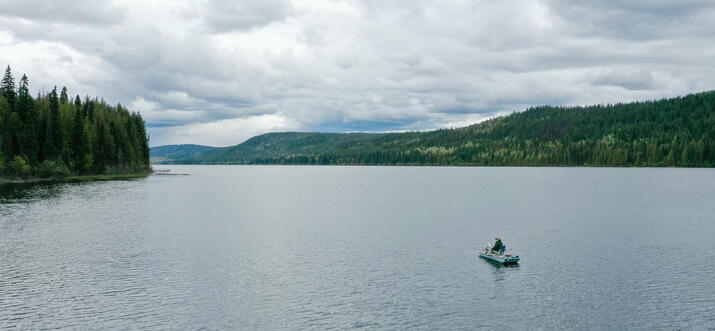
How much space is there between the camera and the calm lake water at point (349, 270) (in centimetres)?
3312

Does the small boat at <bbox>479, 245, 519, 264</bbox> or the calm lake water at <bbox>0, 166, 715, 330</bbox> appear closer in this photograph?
the calm lake water at <bbox>0, 166, 715, 330</bbox>

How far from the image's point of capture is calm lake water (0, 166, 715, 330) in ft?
109

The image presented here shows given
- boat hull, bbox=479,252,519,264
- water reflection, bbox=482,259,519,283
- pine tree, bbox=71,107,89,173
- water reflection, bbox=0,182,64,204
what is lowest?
water reflection, bbox=482,259,519,283

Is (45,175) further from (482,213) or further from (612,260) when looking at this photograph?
(612,260)

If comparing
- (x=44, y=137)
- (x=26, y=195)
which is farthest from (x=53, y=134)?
(x=26, y=195)

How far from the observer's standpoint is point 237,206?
106562 mm

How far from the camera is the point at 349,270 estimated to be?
46.0m

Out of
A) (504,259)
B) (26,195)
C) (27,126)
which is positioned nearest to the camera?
(504,259)

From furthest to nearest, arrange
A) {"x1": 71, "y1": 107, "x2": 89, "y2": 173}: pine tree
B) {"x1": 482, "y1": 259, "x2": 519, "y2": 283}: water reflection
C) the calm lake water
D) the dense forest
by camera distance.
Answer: {"x1": 71, "y1": 107, "x2": 89, "y2": 173}: pine tree
the dense forest
{"x1": 482, "y1": 259, "x2": 519, "y2": 283}: water reflection
the calm lake water

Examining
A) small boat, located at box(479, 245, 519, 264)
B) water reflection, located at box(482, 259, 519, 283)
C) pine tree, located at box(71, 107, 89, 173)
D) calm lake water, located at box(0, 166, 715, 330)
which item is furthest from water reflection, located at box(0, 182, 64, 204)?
water reflection, located at box(482, 259, 519, 283)

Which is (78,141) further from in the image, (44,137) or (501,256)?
(501,256)

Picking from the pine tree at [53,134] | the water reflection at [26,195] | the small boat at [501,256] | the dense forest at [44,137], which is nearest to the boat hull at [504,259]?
the small boat at [501,256]

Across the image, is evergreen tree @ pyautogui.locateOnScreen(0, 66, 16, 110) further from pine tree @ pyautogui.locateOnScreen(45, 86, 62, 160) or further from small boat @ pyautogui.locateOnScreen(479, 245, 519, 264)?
small boat @ pyautogui.locateOnScreen(479, 245, 519, 264)

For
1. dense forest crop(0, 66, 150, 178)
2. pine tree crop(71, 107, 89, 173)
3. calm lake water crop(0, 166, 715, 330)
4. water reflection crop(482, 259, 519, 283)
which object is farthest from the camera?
pine tree crop(71, 107, 89, 173)
